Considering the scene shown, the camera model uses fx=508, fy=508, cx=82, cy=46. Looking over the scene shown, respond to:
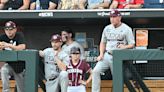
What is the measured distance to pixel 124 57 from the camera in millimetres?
8406

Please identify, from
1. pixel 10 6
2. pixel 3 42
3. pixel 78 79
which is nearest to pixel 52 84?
pixel 78 79

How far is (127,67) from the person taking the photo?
9.05m

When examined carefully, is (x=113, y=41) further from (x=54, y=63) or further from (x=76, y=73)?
(x=54, y=63)

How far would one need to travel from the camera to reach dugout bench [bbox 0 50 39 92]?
863 cm

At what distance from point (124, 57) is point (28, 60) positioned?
5.40ft

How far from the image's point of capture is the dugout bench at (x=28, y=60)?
28.3 ft

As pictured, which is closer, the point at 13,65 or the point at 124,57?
the point at 124,57

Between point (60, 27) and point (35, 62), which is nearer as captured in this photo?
point (35, 62)

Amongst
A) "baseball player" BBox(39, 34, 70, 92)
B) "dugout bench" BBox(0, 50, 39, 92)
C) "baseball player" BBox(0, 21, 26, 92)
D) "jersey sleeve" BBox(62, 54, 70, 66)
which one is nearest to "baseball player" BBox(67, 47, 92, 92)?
"baseball player" BBox(39, 34, 70, 92)

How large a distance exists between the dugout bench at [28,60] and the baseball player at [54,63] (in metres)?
0.64

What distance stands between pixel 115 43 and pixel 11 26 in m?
1.94

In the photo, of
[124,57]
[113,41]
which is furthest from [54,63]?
[124,57]

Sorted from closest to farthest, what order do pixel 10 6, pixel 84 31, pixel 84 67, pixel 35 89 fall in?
pixel 35 89 → pixel 84 67 → pixel 10 6 → pixel 84 31

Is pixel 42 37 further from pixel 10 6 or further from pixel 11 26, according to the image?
pixel 11 26
